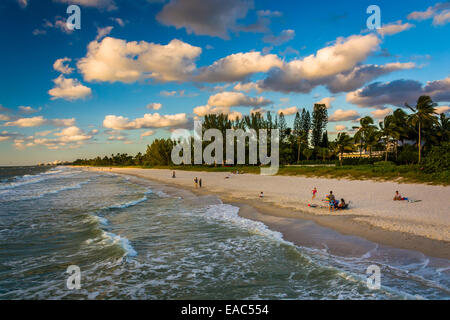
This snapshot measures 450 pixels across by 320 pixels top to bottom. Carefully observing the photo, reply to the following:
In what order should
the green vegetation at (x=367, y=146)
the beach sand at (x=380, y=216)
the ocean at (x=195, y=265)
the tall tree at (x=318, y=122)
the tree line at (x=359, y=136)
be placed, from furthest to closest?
the tall tree at (x=318, y=122) < the tree line at (x=359, y=136) < the green vegetation at (x=367, y=146) < the beach sand at (x=380, y=216) < the ocean at (x=195, y=265)

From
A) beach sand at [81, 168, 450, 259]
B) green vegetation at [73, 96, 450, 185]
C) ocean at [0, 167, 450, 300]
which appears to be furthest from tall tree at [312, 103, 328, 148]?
ocean at [0, 167, 450, 300]

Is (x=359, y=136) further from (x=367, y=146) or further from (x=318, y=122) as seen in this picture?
(x=318, y=122)

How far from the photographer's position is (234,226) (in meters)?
13.0

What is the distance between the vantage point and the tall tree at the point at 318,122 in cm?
7644

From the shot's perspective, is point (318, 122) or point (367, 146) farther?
point (318, 122)

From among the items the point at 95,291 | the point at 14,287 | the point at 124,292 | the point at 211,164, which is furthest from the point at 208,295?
the point at 211,164

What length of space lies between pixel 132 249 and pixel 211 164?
65.4 m

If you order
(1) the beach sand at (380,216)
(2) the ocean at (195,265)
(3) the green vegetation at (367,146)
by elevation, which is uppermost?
(3) the green vegetation at (367,146)

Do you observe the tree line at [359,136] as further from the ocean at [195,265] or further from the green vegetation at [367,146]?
the ocean at [195,265]

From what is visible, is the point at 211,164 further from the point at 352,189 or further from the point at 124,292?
the point at 124,292

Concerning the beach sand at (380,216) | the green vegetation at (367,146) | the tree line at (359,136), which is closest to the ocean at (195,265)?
the beach sand at (380,216)

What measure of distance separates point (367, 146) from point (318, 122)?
76.7ft

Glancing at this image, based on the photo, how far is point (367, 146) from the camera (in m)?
56.0

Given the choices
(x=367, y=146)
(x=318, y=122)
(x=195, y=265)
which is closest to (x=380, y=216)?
(x=195, y=265)
